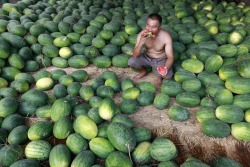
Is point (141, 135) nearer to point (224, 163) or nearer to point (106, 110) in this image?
point (106, 110)

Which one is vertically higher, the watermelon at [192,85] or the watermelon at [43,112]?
the watermelon at [192,85]

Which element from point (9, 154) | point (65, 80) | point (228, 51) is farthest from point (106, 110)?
point (228, 51)

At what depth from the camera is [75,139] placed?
2.67 meters

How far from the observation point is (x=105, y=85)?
3824mm

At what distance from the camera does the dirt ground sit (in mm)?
2785

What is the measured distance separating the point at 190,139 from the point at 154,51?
1839 millimetres

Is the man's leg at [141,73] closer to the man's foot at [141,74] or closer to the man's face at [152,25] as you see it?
the man's foot at [141,74]

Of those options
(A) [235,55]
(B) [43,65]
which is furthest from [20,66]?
(A) [235,55]

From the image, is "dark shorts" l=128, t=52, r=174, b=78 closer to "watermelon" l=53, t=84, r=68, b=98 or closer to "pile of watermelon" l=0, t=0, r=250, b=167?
"pile of watermelon" l=0, t=0, r=250, b=167

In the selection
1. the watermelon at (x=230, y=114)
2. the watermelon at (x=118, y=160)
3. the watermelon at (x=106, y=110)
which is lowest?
the watermelon at (x=118, y=160)

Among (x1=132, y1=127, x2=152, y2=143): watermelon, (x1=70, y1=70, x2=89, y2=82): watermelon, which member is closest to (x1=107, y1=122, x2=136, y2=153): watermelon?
(x1=132, y1=127, x2=152, y2=143): watermelon

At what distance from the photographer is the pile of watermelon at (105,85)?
2.60 m

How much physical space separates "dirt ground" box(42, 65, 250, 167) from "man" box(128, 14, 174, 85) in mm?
814

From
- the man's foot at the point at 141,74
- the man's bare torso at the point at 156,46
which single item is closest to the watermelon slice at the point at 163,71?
the man's bare torso at the point at 156,46
